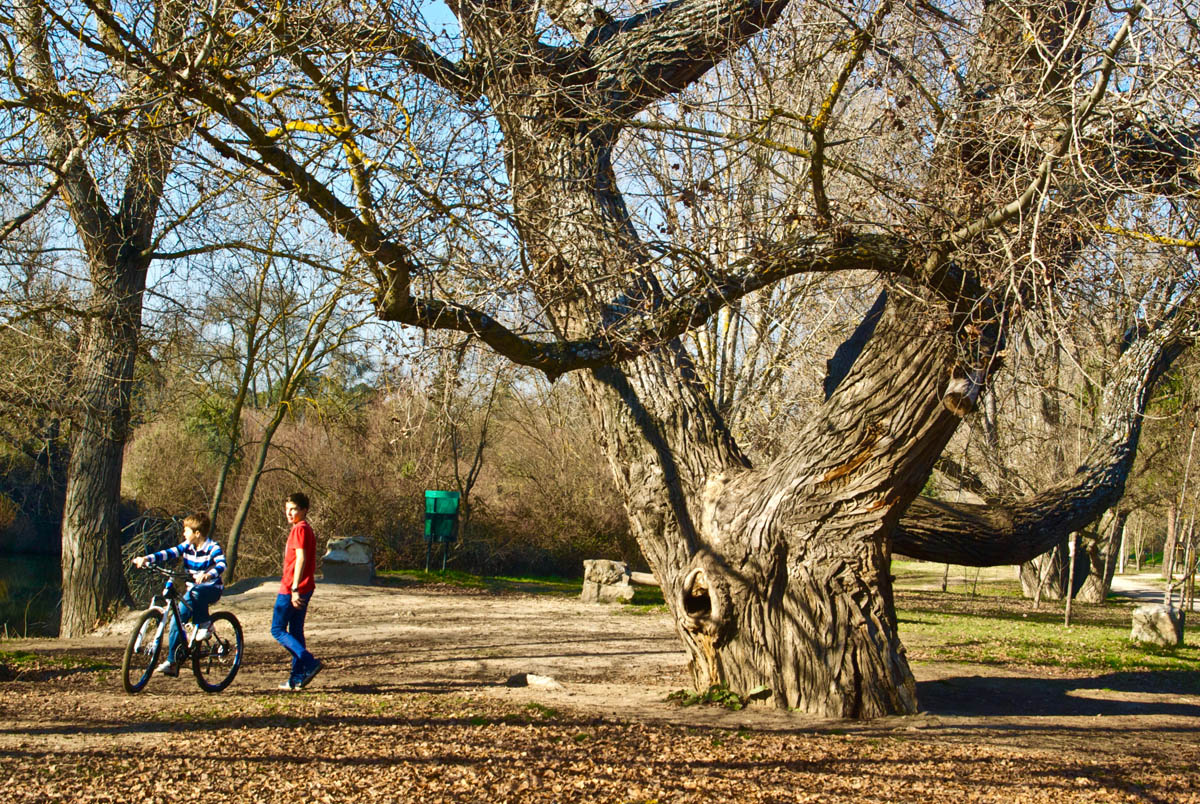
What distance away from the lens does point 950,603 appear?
66.7 ft

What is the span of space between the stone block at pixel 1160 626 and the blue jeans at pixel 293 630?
1109cm

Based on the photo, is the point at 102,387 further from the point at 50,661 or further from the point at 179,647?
the point at 179,647

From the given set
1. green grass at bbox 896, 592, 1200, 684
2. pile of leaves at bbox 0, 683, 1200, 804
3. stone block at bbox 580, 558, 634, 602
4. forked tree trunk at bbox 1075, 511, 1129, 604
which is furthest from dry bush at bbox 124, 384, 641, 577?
pile of leaves at bbox 0, 683, 1200, 804

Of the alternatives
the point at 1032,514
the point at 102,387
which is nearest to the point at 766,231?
the point at 1032,514

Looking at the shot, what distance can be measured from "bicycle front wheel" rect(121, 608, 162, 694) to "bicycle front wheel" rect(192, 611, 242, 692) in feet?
1.13

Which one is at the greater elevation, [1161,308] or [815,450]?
[1161,308]

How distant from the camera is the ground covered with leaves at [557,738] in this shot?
4.69 m

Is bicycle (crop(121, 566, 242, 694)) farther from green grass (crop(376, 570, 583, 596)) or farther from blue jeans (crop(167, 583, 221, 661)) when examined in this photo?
green grass (crop(376, 570, 583, 596))

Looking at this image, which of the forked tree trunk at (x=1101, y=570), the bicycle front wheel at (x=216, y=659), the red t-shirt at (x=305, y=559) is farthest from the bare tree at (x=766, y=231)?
the forked tree trunk at (x=1101, y=570)

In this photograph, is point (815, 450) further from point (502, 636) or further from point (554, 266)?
point (502, 636)

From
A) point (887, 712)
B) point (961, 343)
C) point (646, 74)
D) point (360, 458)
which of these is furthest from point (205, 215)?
point (360, 458)

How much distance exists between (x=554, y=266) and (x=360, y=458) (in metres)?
A: 20.0

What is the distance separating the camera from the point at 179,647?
25.3 ft

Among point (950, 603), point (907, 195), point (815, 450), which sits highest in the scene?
point (907, 195)
